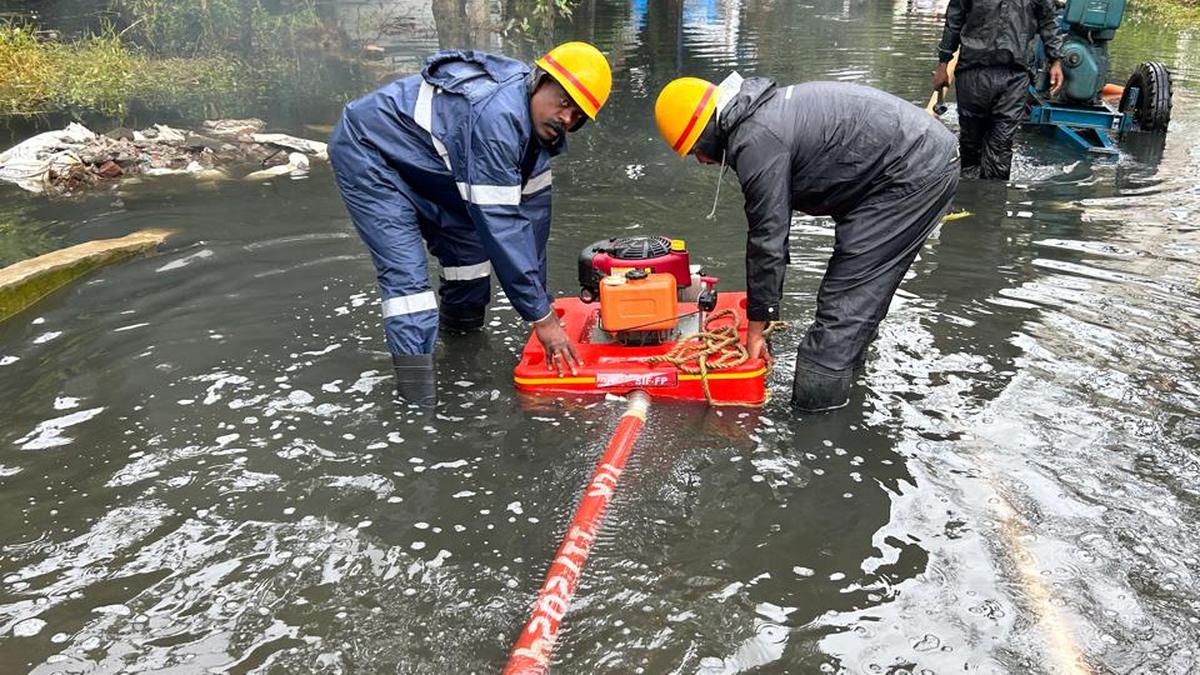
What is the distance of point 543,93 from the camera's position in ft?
11.2

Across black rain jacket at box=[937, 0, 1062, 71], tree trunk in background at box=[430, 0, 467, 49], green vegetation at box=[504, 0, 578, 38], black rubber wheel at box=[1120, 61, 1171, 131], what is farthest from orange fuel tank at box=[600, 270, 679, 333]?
green vegetation at box=[504, 0, 578, 38]

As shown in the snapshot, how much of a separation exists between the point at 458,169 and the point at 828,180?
4.69ft

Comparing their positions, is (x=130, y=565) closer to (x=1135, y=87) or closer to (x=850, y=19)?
(x=1135, y=87)

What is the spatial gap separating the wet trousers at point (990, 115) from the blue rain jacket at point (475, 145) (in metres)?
4.06

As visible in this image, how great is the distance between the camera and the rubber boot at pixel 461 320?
4.54 metres

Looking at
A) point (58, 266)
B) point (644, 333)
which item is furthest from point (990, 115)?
point (58, 266)

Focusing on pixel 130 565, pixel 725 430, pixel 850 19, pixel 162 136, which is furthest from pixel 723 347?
pixel 850 19

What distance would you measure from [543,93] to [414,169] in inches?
27.3

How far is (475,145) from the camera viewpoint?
11.0 feet

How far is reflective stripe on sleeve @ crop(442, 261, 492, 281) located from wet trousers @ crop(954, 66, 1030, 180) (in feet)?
13.6

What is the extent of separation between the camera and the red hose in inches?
91.7

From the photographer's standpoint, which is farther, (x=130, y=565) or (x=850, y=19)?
(x=850, y=19)

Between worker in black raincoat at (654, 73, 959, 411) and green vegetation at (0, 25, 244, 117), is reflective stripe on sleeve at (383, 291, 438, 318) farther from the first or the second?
green vegetation at (0, 25, 244, 117)

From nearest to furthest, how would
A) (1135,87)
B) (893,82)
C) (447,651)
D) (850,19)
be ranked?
(447,651)
(1135,87)
(893,82)
(850,19)
